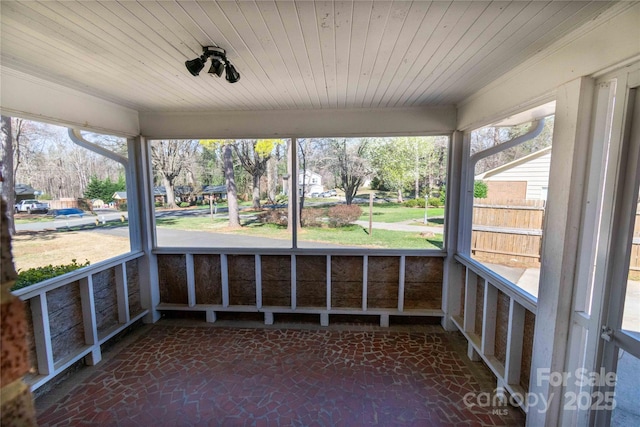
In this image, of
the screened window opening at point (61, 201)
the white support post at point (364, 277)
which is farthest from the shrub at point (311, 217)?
the screened window opening at point (61, 201)

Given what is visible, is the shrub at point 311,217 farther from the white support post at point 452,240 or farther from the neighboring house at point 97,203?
the neighboring house at point 97,203

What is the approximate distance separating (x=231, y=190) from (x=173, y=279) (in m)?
1.33

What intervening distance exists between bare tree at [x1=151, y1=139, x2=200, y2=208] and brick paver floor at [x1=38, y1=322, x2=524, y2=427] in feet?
5.57

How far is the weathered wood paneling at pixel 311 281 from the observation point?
3275 millimetres

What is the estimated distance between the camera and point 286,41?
1.59m

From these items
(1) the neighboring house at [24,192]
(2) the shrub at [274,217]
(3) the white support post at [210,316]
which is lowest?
(3) the white support post at [210,316]

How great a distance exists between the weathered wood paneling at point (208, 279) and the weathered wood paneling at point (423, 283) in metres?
2.26

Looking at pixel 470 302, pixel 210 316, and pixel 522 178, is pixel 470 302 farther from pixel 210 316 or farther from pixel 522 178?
pixel 210 316

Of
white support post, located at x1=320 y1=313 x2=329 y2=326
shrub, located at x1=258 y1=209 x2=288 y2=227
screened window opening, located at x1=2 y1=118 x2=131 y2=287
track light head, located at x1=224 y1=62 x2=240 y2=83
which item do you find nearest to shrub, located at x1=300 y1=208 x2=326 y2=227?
shrub, located at x1=258 y1=209 x2=288 y2=227

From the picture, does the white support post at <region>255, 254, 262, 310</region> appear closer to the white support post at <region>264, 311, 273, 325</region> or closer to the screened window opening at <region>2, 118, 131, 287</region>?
the white support post at <region>264, 311, 273, 325</region>

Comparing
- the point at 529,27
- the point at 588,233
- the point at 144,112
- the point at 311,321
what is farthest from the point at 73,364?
the point at 529,27

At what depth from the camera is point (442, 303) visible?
3189mm

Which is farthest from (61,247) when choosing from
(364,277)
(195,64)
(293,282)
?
(364,277)

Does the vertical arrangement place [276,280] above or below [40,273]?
below
